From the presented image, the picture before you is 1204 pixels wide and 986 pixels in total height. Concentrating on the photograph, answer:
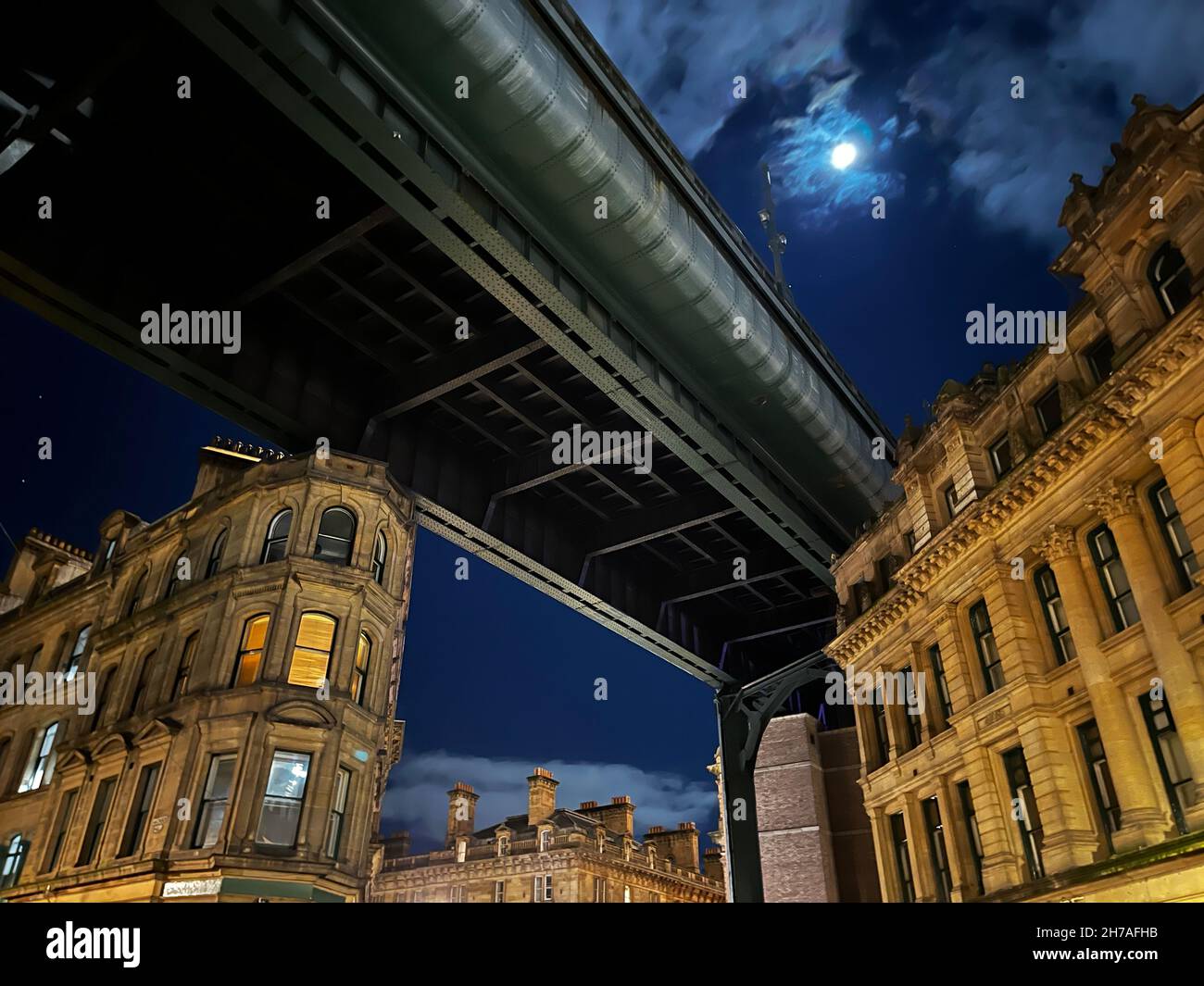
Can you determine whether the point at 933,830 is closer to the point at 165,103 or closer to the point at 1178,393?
the point at 1178,393

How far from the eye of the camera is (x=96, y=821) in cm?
2697

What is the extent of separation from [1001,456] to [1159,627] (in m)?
8.47

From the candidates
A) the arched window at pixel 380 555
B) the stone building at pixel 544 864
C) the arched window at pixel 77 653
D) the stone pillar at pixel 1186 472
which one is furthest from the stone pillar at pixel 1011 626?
the stone building at pixel 544 864

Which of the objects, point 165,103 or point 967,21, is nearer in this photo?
point 165,103

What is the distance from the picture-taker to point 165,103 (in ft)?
66.8

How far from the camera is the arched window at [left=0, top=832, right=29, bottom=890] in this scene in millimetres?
32000

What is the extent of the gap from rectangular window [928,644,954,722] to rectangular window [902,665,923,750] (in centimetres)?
77

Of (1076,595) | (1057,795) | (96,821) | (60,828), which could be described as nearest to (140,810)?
(96,821)

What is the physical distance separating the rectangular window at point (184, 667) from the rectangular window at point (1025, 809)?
923 inches

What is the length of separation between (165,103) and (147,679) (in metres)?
18.0

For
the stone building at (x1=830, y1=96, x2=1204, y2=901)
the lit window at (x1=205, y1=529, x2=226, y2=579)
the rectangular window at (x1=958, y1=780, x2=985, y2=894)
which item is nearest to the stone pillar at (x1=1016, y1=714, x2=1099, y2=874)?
the stone building at (x1=830, y1=96, x2=1204, y2=901)

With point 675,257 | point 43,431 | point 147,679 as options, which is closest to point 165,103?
point 675,257

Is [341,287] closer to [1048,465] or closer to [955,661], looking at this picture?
[1048,465]
